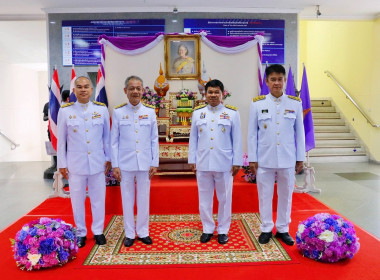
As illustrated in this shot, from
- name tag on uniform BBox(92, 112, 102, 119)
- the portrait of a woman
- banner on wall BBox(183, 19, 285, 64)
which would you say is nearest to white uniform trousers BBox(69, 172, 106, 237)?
name tag on uniform BBox(92, 112, 102, 119)

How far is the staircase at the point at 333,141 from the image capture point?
27.1 ft

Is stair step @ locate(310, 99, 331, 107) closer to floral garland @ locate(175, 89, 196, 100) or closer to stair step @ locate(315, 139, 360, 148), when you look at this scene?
stair step @ locate(315, 139, 360, 148)

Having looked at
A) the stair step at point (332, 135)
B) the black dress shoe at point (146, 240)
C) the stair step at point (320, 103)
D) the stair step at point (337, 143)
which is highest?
the stair step at point (320, 103)

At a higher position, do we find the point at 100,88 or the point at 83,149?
the point at 100,88

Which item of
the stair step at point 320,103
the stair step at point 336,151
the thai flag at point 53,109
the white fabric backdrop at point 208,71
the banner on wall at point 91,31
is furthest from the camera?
the stair step at point 320,103

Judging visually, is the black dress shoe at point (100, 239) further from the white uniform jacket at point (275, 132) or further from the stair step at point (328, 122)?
the stair step at point (328, 122)

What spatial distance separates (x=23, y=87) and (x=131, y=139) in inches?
440

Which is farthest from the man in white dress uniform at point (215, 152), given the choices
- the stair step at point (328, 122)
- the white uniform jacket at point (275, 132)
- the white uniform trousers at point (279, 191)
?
the stair step at point (328, 122)

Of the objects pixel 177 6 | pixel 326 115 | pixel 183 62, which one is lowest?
pixel 326 115

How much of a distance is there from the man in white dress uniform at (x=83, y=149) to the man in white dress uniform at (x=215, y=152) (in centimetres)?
82

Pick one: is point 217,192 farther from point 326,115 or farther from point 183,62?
point 326,115

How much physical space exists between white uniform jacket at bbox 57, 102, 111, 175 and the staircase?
247 inches

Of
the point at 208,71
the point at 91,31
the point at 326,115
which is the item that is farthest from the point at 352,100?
the point at 91,31

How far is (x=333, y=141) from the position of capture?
8625 mm
